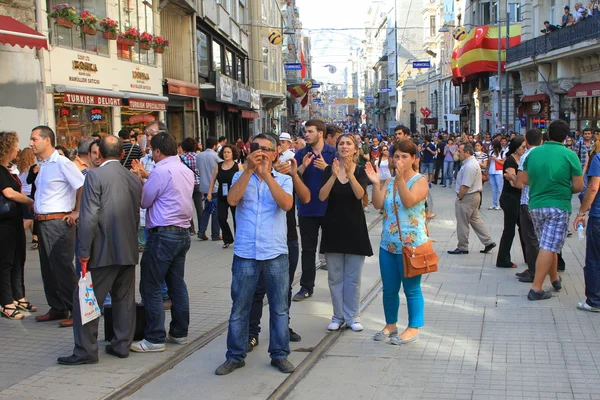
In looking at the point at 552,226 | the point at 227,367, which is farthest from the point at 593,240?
the point at 227,367

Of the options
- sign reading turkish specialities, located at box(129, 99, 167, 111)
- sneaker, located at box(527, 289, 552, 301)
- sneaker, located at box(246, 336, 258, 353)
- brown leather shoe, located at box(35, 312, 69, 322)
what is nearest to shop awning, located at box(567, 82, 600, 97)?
sign reading turkish specialities, located at box(129, 99, 167, 111)

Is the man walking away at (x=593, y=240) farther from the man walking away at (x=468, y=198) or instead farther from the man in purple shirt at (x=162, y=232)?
the man in purple shirt at (x=162, y=232)

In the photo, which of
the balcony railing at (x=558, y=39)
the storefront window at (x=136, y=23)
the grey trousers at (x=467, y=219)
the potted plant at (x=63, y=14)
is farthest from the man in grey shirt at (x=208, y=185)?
the balcony railing at (x=558, y=39)

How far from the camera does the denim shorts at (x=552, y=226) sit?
738cm

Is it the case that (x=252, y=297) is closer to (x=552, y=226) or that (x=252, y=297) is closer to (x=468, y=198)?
(x=552, y=226)

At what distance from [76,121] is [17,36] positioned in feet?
16.9

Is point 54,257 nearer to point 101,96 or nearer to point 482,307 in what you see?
point 482,307

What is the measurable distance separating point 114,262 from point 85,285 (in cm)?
30

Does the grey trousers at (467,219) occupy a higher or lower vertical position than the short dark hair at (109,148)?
lower

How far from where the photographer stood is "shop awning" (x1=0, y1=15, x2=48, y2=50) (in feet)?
37.9

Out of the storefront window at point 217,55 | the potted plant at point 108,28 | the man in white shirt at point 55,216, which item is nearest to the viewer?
the man in white shirt at point 55,216

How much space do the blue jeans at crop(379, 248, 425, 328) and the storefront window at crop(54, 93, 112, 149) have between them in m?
11.6

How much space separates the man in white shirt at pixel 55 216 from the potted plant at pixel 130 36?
12937mm

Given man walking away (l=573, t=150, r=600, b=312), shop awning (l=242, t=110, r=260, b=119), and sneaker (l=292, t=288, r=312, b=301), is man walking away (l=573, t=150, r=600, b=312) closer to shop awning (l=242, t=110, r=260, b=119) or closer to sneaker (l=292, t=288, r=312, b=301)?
sneaker (l=292, t=288, r=312, b=301)
